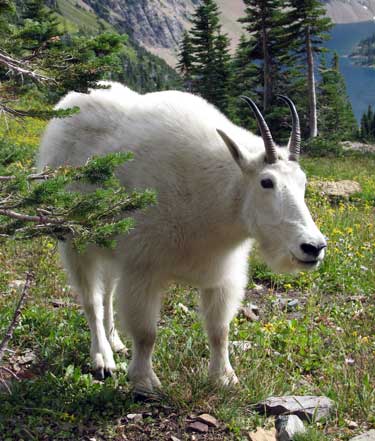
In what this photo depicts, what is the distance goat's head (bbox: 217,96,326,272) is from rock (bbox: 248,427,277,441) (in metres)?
1.08

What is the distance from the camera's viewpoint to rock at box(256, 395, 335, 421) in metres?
3.82

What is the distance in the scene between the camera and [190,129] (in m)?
4.36

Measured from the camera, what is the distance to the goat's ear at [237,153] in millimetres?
3963

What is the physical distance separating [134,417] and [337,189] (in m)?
9.19

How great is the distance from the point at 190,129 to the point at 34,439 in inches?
96.6

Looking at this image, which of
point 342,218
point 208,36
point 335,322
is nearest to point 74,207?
point 335,322

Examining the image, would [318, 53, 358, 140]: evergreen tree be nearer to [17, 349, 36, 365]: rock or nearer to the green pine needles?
[17, 349, 36, 365]: rock

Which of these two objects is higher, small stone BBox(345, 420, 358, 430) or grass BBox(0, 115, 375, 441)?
small stone BBox(345, 420, 358, 430)

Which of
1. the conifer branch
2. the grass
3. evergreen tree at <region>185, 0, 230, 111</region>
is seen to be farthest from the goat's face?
evergreen tree at <region>185, 0, 230, 111</region>

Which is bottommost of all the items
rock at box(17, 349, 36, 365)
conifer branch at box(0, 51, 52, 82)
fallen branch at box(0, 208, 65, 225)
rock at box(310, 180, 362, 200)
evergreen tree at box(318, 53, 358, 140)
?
evergreen tree at box(318, 53, 358, 140)

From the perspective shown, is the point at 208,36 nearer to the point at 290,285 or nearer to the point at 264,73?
the point at 264,73

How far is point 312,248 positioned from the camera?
3482 millimetres

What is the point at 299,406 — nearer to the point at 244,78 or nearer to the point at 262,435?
the point at 262,435

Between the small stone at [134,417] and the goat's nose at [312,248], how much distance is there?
5.46 feet
